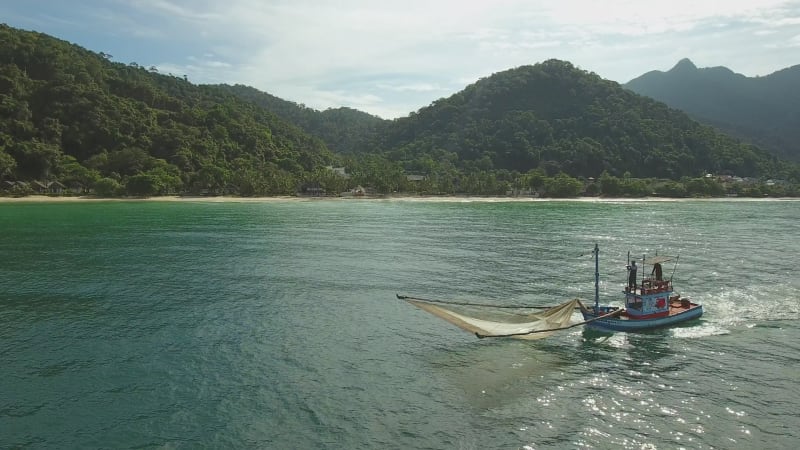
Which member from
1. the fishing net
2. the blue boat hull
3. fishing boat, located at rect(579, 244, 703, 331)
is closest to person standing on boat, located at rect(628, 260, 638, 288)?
fishing boat, located at rect(579, 244, 703, 331)

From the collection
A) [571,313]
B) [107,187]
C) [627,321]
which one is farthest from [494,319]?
[107,187]

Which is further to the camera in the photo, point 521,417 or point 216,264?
point 216,264

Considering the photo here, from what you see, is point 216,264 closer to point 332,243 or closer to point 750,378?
point 332,243

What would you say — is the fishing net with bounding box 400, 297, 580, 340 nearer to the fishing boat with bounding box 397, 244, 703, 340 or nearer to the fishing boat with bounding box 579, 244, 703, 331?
the fishing boat with bounding box 397, 244, 703, 340

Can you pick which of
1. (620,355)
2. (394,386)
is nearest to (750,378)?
(620,355)

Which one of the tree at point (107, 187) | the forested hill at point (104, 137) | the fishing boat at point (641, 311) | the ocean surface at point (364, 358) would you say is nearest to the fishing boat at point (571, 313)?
the fishing boat at point (641, 311)

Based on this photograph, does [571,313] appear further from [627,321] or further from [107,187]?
[107,187]
